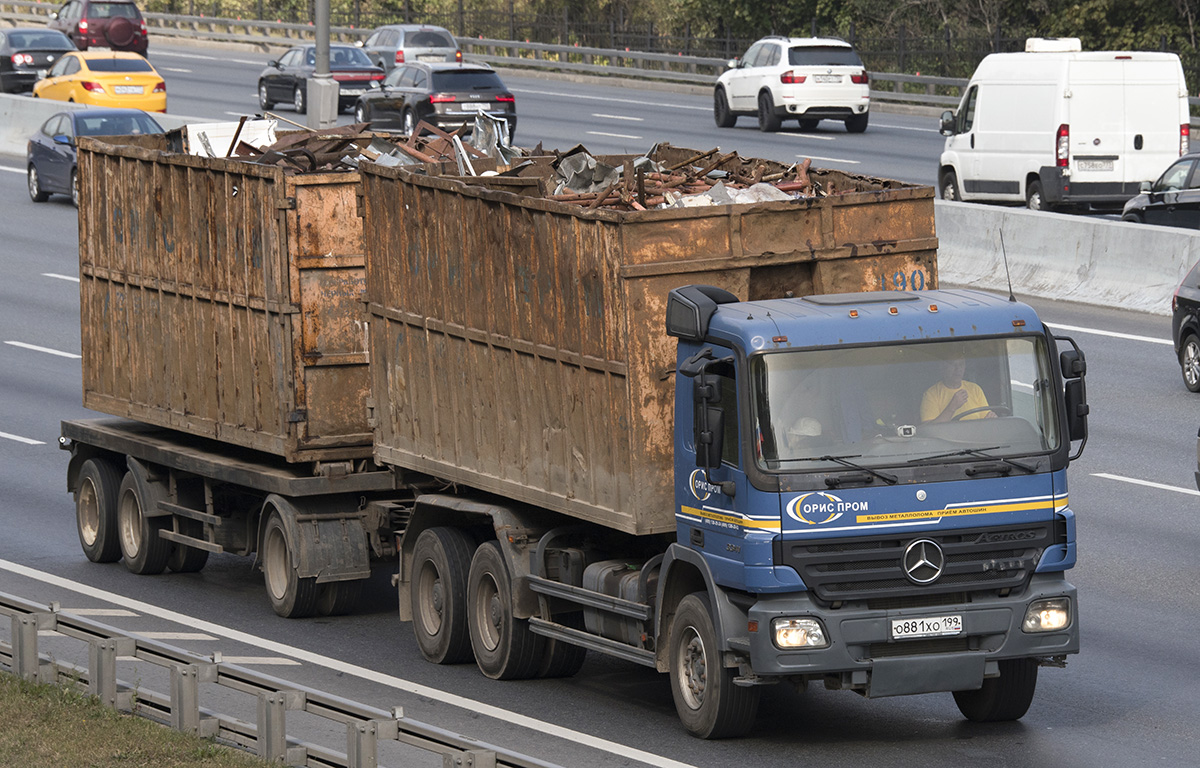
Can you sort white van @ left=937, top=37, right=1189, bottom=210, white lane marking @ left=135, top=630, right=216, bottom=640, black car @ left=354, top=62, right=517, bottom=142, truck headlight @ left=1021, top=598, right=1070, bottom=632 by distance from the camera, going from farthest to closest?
1. black car @ left=354, top=62, right=517, bottom=142
2. white van @ left=937, top=37, right=1189, bottom=210
3. white lane marking @ left=135, top=630, right=216, bottom=640
4. truck headlight @ left=1021, top=598, right=1070, bottom=632

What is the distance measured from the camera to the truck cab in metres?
9.72

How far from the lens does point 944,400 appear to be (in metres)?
10.0

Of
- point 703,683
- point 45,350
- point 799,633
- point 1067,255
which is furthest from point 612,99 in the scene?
point 799,633

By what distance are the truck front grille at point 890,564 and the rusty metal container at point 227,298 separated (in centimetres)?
504

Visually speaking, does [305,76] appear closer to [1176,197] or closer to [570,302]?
[1176,197]

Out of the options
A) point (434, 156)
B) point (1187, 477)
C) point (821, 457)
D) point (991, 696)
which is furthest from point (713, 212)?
point (1187, 477)

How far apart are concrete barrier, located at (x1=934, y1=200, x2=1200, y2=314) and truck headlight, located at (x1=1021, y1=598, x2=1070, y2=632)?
15.2 meters

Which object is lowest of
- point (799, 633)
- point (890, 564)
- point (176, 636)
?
point (176, 636)

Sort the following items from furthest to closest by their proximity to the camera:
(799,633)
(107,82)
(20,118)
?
1. (107,82)
2. (20,118)
3. (799,633)

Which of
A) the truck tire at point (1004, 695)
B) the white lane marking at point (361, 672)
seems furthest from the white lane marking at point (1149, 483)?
the white lane marking at point (361, 672)

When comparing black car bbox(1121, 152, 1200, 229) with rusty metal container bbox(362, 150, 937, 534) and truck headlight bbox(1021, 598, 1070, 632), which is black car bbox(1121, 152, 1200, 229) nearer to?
rusty metal container bbox(362, 150, 937, 534)

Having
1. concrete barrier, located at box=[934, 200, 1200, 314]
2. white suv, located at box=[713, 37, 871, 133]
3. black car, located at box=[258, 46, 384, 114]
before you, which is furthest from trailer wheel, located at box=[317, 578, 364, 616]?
A: black car, located at box=[258, 46, 384, 114]

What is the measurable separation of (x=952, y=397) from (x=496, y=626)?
339 cm

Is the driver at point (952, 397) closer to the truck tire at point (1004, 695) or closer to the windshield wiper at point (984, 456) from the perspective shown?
the windshield wiper at point (984, 456)
